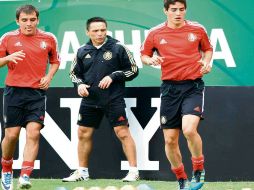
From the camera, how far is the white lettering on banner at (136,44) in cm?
1252

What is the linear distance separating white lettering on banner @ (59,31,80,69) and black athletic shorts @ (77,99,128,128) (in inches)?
73.0

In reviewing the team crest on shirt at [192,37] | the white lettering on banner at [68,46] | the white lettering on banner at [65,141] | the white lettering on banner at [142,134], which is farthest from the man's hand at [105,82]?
the white lettering on banner at [68,46]

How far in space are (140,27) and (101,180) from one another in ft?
8.69

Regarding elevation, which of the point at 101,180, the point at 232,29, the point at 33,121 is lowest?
the point at 101,180

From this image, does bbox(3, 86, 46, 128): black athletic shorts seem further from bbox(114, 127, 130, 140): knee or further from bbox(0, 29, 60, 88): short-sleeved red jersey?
bbox(114, 127, 130, 140): knee

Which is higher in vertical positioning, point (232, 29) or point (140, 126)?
point (232, 29)

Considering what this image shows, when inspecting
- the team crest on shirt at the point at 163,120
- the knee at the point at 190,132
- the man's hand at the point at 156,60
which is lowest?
the knee at the point at 190,132

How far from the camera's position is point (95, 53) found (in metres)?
11.1

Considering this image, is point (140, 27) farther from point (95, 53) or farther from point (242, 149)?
point (242, 149)

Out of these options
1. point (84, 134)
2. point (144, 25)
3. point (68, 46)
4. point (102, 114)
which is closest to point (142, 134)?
point (102, 114)

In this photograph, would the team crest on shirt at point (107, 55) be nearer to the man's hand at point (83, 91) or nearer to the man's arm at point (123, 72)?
the man's arm at point (123, 72)

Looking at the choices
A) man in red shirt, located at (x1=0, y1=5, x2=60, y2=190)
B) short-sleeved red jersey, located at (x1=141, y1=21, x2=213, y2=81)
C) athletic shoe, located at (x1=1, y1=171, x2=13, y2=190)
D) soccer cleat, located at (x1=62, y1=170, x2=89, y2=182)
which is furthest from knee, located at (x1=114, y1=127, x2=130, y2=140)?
athletic shoe, located at (x1=1, y1=171, x2=13, y2=190)

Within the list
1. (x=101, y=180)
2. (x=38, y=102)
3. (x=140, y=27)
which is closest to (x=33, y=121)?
(x=38, y=102)

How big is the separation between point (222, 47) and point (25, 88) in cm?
337
